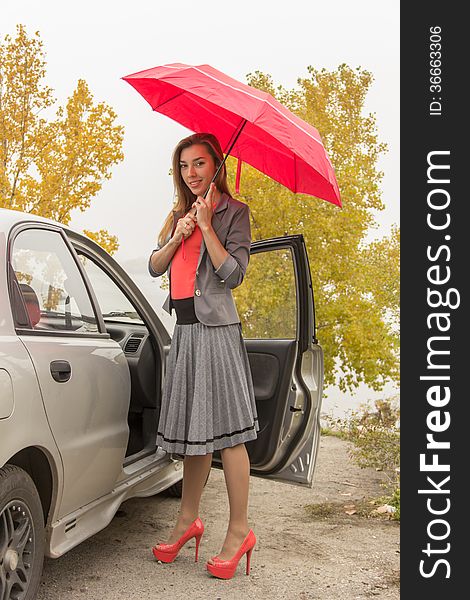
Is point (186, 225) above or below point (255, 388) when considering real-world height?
above

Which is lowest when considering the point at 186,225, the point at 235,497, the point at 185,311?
the point at 235,497

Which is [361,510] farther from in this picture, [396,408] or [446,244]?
[396,408]

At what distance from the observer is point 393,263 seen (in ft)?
45.7

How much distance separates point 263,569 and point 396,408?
736cm

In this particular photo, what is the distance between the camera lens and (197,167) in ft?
12.6

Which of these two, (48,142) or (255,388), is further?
(48,142)

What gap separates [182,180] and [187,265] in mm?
456

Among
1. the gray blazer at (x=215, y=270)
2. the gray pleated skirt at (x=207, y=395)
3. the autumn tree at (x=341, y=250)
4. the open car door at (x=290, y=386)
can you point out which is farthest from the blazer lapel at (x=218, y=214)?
the autumn tree at (x=341, y=250)

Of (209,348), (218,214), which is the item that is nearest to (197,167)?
(218,214)

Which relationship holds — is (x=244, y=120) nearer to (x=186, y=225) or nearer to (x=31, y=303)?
(x=186, y=225)

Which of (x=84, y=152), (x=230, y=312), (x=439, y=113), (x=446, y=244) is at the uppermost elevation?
(x=84, y=152)

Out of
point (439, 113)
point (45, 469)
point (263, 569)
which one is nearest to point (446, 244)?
point (439, 113)

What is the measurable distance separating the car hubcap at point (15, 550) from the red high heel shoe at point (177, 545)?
1.07 m

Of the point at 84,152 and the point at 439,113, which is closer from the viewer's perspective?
the point at 439,113
